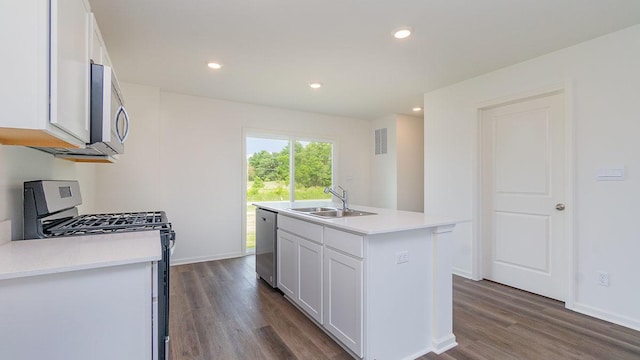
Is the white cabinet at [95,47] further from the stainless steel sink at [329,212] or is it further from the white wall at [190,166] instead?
the white wall at [190,166]

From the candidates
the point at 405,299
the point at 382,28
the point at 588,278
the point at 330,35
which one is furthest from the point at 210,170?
the point at 588,278

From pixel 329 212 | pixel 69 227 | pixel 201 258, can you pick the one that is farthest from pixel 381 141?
pixel 69 227

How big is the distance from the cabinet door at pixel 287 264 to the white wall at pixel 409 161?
3106 mm

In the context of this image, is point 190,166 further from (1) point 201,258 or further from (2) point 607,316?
(2) point 607,316

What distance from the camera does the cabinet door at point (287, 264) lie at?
2.70 meters

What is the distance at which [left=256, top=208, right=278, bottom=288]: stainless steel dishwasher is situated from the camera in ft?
10.3

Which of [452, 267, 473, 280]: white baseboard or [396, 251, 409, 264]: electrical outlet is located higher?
[396, 251, 409, 264]: electrical outlet

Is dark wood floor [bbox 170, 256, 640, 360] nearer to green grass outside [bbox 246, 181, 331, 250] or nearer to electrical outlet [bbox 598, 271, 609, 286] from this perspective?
electrical outlet [bbox 598, 271, 609, 286]

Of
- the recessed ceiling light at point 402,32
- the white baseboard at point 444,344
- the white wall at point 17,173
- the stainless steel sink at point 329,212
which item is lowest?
the white baseboard at point 444,344

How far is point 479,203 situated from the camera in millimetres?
3529

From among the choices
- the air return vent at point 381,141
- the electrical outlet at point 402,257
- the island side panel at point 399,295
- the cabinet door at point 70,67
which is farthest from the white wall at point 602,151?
the cabinet door at point 70,67

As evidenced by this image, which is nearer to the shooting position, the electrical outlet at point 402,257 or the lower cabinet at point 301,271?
the electrical outlet at point 402,257

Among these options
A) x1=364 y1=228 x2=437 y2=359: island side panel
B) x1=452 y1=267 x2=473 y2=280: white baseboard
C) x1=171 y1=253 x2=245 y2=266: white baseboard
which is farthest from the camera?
x1=171 y1=253 x2=245 y2=266: white baseboard

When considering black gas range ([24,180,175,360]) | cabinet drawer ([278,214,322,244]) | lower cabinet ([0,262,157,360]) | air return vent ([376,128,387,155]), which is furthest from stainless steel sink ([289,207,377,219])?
air return vent ([376,128,387,155])
